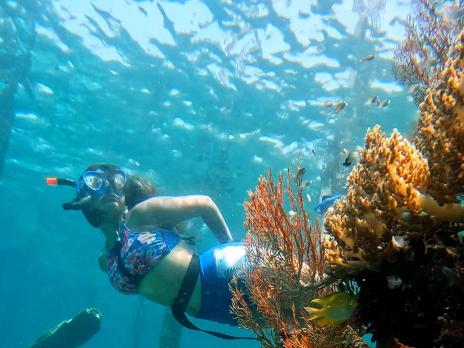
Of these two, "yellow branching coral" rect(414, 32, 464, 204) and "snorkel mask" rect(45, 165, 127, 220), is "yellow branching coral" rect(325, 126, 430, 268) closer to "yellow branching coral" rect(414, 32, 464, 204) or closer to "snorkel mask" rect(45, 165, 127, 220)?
"yellow branching coral" rect(414, 32, 464, 204)

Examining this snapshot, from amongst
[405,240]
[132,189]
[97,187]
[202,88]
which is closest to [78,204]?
[97,187]

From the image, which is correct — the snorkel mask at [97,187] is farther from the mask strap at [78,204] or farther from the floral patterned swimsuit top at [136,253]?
the floral patterned swimsuit top at [136,253]

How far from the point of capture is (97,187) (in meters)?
4.88

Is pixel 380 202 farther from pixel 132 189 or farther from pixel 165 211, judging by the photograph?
pixel 132 189

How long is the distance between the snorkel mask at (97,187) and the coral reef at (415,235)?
3.73 metres

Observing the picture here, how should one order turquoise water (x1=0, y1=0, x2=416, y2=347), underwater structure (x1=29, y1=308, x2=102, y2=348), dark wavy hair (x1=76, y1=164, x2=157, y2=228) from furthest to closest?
1. turquoise water (x1=0, y1=0, x2=416, y2=347)
2. underwater structure (x1=29, y1=308, x2=102, y2=348)
3. dark wavy hair (x1=76, y1=164, x2=157, y2=228)

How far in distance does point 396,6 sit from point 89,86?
1393 centimetres

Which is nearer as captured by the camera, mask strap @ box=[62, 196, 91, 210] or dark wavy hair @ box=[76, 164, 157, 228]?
mask strap @ box=[62, 196, 91, 210]

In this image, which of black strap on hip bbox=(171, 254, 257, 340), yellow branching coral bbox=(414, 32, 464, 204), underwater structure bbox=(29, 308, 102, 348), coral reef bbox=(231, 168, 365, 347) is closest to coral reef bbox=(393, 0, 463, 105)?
coral reef bbox=(231, 168, 365, 347)

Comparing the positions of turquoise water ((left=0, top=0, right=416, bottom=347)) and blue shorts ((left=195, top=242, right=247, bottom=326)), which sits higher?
turquoise water ((left=0, top=0, right=416, bottom=347))

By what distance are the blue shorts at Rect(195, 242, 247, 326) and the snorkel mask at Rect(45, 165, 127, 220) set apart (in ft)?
5.35

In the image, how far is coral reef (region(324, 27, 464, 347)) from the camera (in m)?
1.72

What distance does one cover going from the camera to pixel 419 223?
5.86 ft

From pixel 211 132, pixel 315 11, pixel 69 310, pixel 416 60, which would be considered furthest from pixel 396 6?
pixel 69 310
